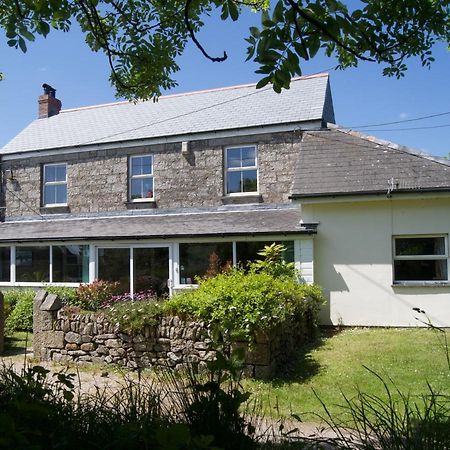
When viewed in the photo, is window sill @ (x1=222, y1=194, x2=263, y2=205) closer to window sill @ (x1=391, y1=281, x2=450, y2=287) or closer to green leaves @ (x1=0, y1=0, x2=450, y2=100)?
window sill @ (x1=391, y1=281, x2=450, y2=287)

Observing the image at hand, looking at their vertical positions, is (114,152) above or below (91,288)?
above

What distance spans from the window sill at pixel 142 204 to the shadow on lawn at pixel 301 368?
802cm

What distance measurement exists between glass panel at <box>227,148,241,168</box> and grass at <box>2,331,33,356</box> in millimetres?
7819

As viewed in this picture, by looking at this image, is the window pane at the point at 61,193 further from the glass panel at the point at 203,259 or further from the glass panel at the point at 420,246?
the glass panel at the point at 420,246

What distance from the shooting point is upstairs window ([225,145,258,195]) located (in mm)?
14883

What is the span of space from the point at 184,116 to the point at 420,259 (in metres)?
9.66

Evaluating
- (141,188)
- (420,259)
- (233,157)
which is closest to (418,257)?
(420,259)

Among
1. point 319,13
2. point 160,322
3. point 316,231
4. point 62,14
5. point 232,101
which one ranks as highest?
point 232,101

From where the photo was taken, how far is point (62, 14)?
A: 474 centimetres

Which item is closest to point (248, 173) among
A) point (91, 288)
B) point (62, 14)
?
point (91, 288)

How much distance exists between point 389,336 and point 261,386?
4664 millimetres

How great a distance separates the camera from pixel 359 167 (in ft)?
41.8

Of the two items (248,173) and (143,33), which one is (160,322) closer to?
(143,33)

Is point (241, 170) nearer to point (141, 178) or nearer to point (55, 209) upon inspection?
point (141, 178)
